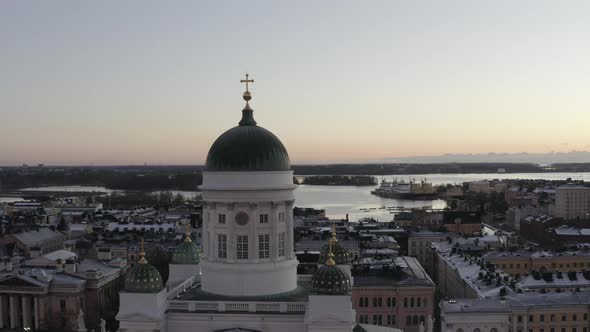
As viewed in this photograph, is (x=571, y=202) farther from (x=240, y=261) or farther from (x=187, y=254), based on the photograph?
(x=240, y=261)

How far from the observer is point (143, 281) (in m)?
26.6

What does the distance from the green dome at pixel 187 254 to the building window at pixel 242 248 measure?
233 inches

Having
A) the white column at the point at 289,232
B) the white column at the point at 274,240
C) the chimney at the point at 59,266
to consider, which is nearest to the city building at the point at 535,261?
the chimney at the point at 59,266

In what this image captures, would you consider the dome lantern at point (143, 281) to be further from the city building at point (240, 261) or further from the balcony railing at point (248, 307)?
the balcony railing at point (248, 307)

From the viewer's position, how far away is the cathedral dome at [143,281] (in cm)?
2659

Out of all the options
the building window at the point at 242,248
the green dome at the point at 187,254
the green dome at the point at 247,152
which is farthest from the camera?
the green dome at the point at 187,254

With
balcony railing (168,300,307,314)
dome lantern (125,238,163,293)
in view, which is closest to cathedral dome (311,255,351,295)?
balcony railing (168,300,307,314)

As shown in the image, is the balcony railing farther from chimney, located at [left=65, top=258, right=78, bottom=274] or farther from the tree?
chimney, located at [left=65, top=258, right=78, bottom=274]

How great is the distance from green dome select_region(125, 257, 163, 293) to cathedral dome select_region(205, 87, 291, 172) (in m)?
4.93

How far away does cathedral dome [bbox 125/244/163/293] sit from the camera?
26594 mm

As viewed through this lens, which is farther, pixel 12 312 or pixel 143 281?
pixel 12 312

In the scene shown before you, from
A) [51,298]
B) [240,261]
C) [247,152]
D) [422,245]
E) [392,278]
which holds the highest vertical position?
[247,152]

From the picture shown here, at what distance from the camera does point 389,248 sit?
2982 inches

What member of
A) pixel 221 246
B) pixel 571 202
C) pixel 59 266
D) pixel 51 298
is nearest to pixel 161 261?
pixel 59 266
